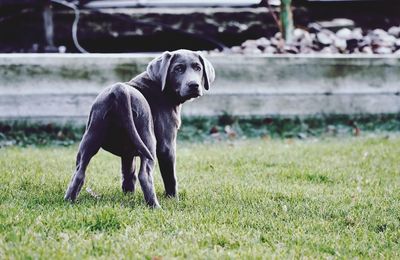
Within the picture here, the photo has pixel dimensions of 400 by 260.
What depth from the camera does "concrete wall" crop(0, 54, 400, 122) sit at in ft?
26.2

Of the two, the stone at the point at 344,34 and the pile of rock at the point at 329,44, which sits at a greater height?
the stone at the point at 344,34

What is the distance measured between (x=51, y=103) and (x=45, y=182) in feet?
9.67

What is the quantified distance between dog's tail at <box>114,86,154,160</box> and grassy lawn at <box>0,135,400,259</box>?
1.29 ft

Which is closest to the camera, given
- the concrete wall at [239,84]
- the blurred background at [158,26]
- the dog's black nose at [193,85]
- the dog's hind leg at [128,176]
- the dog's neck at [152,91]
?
the dog's black nose at [193,85]

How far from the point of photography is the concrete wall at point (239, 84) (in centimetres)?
798

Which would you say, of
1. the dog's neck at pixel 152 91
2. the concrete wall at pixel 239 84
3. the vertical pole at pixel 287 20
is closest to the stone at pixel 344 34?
the vertical pole at pixel 287 20

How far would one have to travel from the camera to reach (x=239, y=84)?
27.8 ft

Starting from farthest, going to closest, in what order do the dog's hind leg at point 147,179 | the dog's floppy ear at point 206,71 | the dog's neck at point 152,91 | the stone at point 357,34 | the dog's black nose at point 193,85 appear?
1. the stone at point 357,34
2. the dog's floppy ear at point 206,71
3. the dog's neck at point 152,91
4. the dog's black nose at point 193,85
5. the dog's hind leg at point 147,179

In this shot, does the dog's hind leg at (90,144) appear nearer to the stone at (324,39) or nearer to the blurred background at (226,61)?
the blurred background at (226,61)

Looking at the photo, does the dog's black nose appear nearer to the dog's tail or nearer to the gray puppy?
the gray puppy

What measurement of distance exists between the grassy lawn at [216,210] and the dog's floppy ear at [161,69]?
84 centimetres

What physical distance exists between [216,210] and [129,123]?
82cm

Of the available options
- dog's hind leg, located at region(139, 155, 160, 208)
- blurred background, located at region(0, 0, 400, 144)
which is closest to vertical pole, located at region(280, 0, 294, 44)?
blurred background, located at region(0, 0, 400, 144)

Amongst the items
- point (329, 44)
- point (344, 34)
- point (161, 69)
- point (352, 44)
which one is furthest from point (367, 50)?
point (161, 69)
